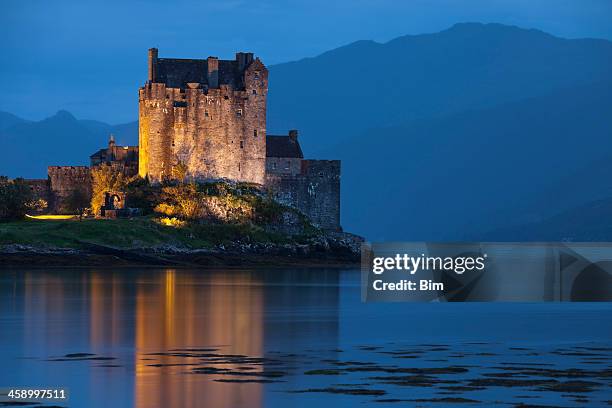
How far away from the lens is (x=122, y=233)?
8000cm

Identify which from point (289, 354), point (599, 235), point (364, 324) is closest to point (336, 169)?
point (364, 324)

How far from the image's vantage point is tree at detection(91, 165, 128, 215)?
88.9m

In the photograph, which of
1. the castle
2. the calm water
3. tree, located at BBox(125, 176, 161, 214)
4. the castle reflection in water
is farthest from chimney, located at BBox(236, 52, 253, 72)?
the calm water

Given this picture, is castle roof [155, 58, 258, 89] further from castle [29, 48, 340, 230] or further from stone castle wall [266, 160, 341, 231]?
stone castle wall [266, 160, 341, 231]

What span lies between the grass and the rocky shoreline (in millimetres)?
531

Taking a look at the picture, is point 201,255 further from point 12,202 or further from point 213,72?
point 213,72

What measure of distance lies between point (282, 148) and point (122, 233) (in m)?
20.2

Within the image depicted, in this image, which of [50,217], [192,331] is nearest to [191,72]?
[50,217]

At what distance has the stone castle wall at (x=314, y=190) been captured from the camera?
9456 cm

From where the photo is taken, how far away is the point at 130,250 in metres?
78.7

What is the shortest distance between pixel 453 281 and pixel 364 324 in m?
9.23

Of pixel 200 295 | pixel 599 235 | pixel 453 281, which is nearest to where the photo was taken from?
pixel 453 281

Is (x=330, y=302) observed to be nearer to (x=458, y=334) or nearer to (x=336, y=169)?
(x=458, y=334)

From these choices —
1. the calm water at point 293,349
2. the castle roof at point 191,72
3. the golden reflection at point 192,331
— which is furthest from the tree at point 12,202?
the calm water at point 293,349
